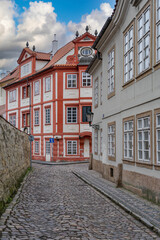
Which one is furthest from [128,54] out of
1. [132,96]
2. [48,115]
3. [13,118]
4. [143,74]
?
[13,118]

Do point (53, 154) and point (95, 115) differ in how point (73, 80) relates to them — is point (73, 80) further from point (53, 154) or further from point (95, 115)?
point (95, 115)

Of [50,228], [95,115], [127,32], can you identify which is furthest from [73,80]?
[50,228]

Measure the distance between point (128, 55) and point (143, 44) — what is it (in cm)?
202

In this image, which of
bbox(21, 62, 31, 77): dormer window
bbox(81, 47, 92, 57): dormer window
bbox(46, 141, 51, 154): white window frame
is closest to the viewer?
bbox(81, 47, 92, 57): dormer window

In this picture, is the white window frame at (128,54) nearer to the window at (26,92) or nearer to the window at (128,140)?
the window at (128,140)

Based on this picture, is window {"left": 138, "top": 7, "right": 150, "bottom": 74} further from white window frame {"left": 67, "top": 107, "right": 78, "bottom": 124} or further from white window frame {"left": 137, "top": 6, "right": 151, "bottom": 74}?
white window frame {"left": 67, "top": 107, "right": 78, "bottom": 124}

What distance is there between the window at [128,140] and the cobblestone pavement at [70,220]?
2328 millimetres

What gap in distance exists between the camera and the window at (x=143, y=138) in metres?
10.8

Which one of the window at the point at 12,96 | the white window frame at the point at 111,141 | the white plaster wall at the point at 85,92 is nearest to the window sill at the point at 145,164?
the white window frame at the point at 111,141

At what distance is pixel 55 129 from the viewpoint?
36438mm

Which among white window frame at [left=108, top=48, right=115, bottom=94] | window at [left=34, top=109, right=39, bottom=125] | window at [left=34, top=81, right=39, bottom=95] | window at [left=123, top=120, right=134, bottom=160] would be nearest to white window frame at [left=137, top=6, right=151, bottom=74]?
window at [left=123, top=120, right=134, bottom=160]

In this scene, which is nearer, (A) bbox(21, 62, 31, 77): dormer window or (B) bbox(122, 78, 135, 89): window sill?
(B) bbox(122, 78, 135, 89): window sill

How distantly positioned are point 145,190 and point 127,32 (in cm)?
607

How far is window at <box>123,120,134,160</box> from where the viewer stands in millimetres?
12859
